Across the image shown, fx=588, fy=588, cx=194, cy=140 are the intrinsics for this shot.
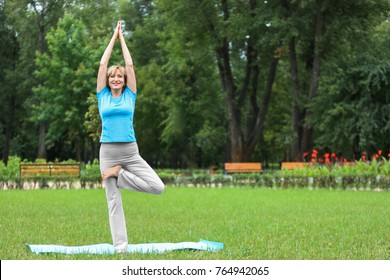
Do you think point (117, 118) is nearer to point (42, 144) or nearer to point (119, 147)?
point (119, 147)

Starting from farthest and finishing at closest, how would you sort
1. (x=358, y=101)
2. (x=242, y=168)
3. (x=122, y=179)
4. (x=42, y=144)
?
(x=42, y=144), (x=358, y=101), (x=242, y=168), (x=122, y=179)

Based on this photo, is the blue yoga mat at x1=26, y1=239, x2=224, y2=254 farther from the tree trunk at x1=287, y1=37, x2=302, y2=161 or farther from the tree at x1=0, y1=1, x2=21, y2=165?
the tree at x1=0, y1=1, x2=21, y2=165

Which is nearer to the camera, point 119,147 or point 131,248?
point 119,147

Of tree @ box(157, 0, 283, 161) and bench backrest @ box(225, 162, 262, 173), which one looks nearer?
bench backrest @ box(225, 162, 262, 173)

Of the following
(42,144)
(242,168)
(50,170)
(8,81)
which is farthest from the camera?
(8,81)

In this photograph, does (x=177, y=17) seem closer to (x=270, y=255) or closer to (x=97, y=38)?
(x=97, y=38)

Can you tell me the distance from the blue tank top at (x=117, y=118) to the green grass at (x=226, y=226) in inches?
51.1

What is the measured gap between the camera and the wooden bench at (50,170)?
23.3 m

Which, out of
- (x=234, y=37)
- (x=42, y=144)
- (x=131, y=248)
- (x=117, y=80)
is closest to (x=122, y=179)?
(x=131, y=248)

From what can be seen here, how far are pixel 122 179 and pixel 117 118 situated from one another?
2.24ft

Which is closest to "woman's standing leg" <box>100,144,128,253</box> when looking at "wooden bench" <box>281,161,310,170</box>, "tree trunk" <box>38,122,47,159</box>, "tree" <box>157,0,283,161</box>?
"wooden bench" <box>281,161,310,170</box>

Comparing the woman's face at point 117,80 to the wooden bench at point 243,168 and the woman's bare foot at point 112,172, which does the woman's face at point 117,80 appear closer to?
the woman's bare foot at point 112,172

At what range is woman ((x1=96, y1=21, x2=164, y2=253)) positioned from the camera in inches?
254

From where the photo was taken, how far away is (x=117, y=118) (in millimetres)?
6430
